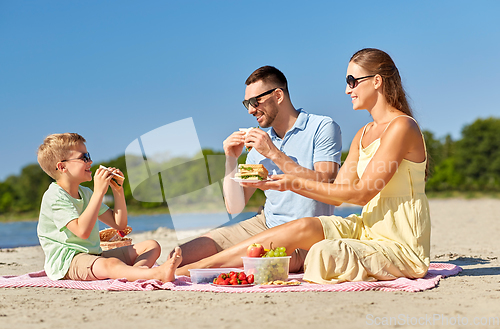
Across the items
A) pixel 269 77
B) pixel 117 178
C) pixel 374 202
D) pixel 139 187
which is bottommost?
pixel 374 202

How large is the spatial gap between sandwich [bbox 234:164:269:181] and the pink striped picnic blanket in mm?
1010

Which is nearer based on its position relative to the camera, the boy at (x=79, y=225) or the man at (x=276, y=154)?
the boy at (x=79, y=225)

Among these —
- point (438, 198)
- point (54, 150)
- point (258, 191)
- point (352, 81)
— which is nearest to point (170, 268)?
point (54, 150)

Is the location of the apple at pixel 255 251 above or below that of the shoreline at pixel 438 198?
above

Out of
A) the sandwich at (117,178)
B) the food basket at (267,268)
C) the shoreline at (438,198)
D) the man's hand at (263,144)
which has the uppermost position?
the man's hand at (263,144)

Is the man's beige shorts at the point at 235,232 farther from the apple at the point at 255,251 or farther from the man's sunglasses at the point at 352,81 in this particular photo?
the man's sunglasses at the point at 352,81

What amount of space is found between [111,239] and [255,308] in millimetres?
3151

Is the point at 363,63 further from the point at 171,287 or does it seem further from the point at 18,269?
the point at 18,269

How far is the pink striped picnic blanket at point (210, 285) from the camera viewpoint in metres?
3.85

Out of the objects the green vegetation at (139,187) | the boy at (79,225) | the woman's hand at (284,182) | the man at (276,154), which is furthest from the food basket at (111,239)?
the woman's hand at (284,182)

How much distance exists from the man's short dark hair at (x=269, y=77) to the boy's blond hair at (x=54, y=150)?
2.05 m

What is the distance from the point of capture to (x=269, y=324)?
283 centimetres

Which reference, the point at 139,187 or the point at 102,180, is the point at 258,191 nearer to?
the point at 139,187

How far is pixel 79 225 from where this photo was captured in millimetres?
4301
